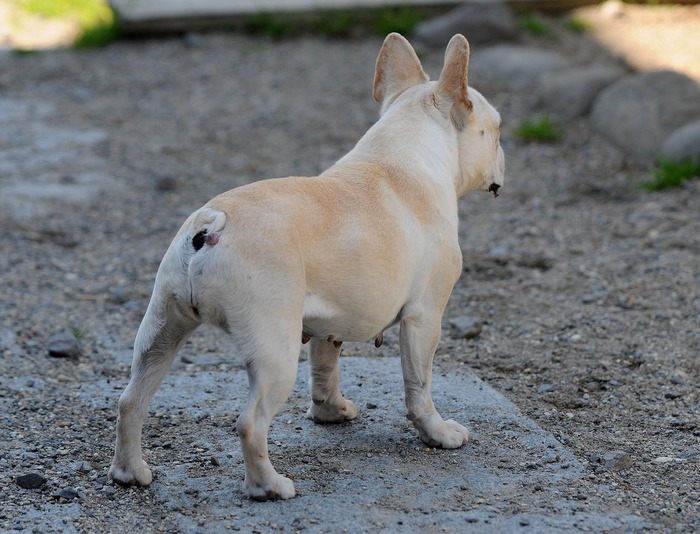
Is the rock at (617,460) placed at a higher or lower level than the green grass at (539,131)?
lower

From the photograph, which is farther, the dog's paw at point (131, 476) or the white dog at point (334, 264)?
the dog's paw at point (131, 476)

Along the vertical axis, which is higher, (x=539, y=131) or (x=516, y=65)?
(x=516, y=65)

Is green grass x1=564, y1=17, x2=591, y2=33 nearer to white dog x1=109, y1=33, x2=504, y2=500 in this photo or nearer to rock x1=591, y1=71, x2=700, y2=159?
rock x1=591, y1=71, x2=700, y2=159

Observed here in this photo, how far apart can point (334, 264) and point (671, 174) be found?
15.9 feet

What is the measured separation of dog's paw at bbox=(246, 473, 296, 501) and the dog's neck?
1369mm

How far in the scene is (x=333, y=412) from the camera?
173 inches

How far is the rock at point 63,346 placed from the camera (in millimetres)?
5195

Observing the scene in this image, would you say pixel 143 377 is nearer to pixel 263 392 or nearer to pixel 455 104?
pixel 263 392

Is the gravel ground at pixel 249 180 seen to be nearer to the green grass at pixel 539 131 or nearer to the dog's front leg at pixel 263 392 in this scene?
the green grass at pixel 539 131

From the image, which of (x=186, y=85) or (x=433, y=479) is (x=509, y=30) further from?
(x=433, y=479)

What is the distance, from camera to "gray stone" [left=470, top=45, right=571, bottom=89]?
34.3 ft

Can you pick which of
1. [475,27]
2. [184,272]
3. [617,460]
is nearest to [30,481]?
[184,272]

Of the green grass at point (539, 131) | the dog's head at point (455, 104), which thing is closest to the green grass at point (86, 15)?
the green grass at point (539, 131)

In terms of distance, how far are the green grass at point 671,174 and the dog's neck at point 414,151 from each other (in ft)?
12.4
